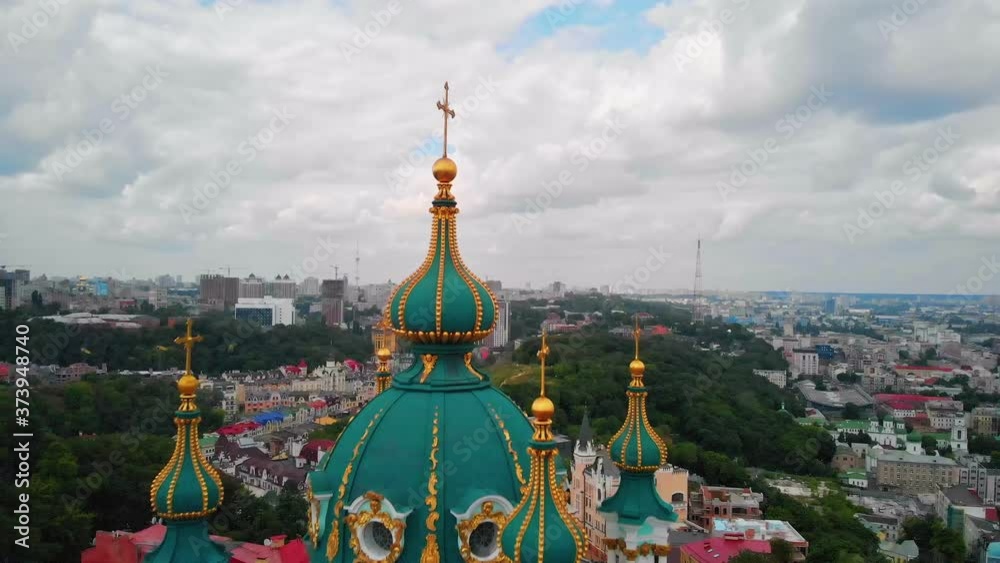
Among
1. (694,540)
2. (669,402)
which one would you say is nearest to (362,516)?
(694,540)

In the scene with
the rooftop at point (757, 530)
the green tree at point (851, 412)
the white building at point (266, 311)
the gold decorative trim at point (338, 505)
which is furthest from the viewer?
the white building at point (266, 311)

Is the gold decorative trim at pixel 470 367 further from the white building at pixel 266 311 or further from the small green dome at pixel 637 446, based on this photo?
the white building at pixel 266 311

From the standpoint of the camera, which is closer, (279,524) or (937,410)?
(279,524)

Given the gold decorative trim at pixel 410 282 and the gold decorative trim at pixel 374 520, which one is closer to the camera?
Answer: the gold decorative trim at pixel 374 520

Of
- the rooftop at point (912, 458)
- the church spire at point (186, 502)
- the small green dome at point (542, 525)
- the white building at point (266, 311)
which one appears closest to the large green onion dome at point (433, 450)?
the small green dome at point (542, 525)

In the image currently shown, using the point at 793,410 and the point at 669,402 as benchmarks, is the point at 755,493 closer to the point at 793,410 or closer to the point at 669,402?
the point at 669,402

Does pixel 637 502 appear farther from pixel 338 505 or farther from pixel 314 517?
pixel 314 517
